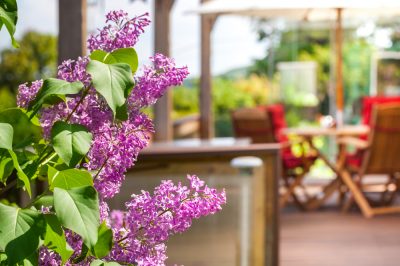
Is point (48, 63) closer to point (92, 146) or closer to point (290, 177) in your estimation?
point (290, 177)

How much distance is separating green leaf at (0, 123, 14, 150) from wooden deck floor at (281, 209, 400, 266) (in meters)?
4.88

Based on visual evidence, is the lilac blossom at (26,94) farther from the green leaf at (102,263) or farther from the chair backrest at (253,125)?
the chair backrest at (253,125)

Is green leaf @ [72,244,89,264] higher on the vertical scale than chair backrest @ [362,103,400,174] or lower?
higher

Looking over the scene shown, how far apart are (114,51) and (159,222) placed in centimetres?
23

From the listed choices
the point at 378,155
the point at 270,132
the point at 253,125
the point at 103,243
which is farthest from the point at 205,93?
the point at 103,243

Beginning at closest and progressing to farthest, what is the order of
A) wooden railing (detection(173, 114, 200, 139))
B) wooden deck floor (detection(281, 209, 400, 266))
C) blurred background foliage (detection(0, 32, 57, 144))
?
wooden deck floor (detection(281, 209, 400, 266)) < wooden railing (detection(173, 114, 200, 139)) < blurred background foliage (detection(0, 32, 57, 144))

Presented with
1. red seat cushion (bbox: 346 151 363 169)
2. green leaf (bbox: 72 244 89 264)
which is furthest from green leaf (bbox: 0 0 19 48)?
red seat cushion (bbox: 346 151 363 169)

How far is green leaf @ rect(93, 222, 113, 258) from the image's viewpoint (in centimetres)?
111

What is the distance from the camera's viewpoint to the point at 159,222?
46.7 inches

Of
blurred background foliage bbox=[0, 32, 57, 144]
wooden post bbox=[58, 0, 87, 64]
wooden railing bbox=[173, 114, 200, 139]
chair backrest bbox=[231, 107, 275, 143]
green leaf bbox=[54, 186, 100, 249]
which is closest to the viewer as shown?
green leaf bbox=[54, 186, 100, 249]

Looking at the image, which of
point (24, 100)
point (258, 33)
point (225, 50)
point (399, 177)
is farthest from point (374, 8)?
point (24, 100)

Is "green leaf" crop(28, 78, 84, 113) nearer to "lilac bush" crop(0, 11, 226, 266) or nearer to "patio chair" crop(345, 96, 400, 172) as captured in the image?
"lilac bush" crop(0, 11, 226, 266)

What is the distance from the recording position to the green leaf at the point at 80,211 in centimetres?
103

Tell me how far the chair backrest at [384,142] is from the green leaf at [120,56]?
21.3ft
